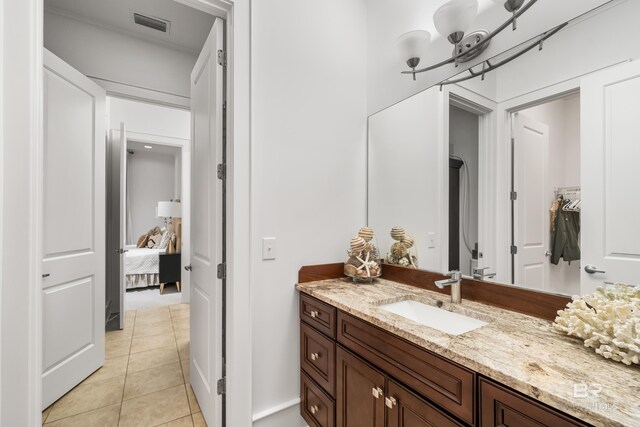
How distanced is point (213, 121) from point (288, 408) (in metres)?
1.71

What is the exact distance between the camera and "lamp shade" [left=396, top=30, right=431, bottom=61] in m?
1.56

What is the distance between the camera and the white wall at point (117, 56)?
7.80 ft

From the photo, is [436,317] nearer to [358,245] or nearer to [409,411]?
[409,411]

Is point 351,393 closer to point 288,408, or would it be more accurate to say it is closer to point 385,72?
point 288,408

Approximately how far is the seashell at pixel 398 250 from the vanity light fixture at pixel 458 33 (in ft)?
3.31

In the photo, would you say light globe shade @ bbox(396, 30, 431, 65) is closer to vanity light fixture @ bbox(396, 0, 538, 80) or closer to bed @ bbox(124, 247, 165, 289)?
vanity light fixture @ bbox(396, 0, 538, 80)

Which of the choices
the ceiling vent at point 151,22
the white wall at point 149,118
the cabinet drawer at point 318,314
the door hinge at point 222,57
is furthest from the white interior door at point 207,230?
the white wall at point 149,118

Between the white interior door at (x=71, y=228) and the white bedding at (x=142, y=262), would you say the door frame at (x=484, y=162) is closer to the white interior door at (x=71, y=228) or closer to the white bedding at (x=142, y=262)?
the white interior door at (x=71, y=228)

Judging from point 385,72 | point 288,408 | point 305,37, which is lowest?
point 288,408

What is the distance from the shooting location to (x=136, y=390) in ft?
6.95

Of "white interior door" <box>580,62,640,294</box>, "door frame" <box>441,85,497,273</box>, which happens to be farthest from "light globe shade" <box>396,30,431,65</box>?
"white interior door" <box>580,62,640,294</box>

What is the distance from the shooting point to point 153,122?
4.30 metres

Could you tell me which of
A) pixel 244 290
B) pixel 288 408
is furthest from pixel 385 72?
pixel 288 408

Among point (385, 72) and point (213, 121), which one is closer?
point (213, 121)
